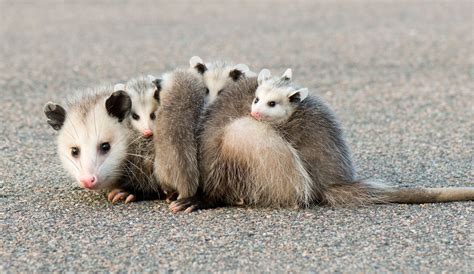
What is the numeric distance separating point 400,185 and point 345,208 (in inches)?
26.3

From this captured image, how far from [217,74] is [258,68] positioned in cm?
384

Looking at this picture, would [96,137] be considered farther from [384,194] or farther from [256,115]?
[384,194]

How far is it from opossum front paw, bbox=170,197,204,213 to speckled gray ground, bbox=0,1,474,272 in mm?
52

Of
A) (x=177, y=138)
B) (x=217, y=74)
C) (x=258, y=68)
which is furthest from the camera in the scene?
(x=258, y=68)

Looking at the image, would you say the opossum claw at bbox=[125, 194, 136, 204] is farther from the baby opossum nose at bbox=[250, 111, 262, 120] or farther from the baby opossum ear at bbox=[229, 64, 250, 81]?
the baby opossum ear at bbox=[229, 64, 250, 81]

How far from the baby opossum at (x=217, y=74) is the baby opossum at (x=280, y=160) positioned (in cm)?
33

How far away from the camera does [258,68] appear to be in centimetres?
877

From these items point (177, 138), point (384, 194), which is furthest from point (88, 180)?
point (384, 194)

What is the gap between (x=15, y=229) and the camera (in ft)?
13.3

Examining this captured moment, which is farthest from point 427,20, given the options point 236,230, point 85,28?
point 236,230

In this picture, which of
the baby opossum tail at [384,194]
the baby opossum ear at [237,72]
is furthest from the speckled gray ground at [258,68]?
the baby opossum ear at [237,72]

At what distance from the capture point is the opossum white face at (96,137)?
4.32 m

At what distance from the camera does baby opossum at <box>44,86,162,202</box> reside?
434cm

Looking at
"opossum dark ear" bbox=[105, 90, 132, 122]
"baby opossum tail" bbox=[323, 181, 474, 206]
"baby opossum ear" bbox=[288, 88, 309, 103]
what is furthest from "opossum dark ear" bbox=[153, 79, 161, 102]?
"baby opossum tail" bbox=[323, 181, 474, 206]
